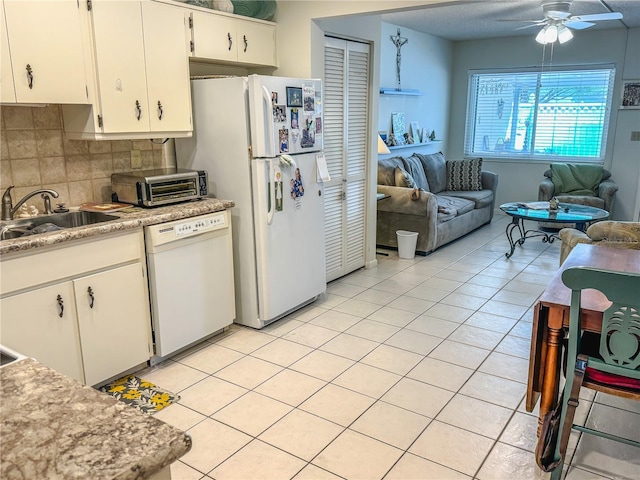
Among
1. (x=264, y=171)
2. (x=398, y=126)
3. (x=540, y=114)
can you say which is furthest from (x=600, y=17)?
(x=264, y=171)

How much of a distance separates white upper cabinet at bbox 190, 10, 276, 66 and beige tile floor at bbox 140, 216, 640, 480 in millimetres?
1854

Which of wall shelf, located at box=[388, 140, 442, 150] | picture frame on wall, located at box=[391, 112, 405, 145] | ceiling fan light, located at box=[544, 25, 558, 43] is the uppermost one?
ceiling fan light, located at box=[544, 25, 558, 43]

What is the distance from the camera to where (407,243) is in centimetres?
523

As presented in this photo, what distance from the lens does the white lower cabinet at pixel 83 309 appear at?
92.0 inches

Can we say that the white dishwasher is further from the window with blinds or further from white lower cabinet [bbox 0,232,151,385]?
the window with blinds

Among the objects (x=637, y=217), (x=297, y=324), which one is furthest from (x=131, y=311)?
(x=637, y=217)

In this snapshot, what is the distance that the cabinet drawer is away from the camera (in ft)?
7.48

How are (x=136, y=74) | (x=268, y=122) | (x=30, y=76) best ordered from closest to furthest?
1. (x=30, y=76)
2. (x=136, y=74)
3. (x=268, y=122)

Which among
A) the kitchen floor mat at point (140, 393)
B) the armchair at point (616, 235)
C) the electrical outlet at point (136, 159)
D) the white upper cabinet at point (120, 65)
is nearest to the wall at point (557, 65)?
the armchair at point (616, 235)

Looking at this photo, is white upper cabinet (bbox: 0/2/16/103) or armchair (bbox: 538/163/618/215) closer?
white upper cabinet (bbox: 0/2/16/103)

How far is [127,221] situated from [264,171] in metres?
0.93

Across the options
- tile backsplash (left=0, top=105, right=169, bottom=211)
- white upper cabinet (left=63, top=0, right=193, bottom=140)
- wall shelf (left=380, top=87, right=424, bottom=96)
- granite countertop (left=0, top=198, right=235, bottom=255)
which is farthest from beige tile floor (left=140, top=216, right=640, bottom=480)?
wall shelf (left=380, top=87, right=424, bottom=96)

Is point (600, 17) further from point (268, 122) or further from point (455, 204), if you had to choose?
point (268, 122)

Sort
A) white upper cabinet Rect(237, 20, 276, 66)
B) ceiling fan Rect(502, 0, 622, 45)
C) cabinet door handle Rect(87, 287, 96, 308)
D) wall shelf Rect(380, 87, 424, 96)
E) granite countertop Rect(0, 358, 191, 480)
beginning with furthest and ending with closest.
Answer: wall shelf Rect(380, 87, 424, 96) < ceiling fan Rect(502, 0, 622, 45) < white upper cabinet Rect(237, 20, 276, 66) < cabinet door handle Rect(87, 287, 96, 308) < granite countertop Rect(0, 358, 191, 480)
